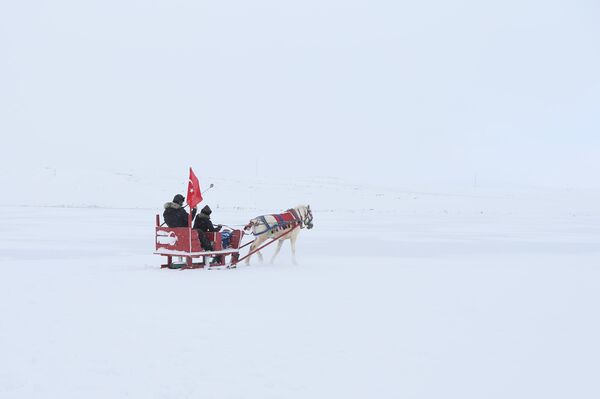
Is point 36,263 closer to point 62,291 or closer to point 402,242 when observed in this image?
point 62,291

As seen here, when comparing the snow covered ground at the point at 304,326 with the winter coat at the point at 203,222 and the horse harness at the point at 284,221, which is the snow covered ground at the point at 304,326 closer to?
the horse harness at the point at 284,221

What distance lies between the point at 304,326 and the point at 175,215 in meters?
5.68

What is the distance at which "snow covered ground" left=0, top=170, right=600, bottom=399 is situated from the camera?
5.23 metres

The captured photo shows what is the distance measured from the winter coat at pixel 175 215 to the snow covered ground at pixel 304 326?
3.18 ft

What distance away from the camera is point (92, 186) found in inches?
1719

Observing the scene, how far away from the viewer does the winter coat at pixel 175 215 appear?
1212cm

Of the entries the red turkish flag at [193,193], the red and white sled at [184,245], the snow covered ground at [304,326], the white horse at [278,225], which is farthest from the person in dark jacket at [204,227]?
the white horse at [278,225]

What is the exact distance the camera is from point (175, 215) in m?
12.1

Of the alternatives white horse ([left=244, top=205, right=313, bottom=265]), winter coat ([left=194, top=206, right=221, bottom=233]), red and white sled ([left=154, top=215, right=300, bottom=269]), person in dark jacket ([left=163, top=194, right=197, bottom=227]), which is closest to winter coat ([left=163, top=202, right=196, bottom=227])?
person in dark jacket ([left=163, top=194, right=197, bottom=227])

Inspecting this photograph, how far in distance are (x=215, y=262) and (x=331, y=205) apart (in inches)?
1225

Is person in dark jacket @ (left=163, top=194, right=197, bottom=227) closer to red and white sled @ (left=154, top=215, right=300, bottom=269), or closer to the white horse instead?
red and white sled @ (left=154, top=215, right=300, bottom=269)

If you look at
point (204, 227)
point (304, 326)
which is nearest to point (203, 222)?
point (204, 227)

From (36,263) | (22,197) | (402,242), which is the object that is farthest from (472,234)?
(22,197)

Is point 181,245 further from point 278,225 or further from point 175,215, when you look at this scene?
point 278,225
